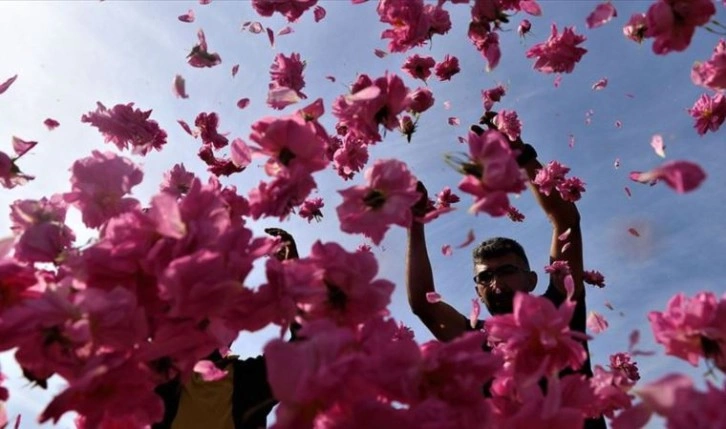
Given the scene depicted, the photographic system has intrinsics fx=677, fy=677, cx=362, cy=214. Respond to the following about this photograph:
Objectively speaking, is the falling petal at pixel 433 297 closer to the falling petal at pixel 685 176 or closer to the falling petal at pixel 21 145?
the falling petal at pixel 685 176

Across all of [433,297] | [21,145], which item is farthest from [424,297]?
[21,145]

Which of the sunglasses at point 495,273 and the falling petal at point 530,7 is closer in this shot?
the falling petal at point 530,7

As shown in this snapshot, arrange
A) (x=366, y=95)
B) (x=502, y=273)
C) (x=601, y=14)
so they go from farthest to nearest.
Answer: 1. (x=502, y=273)
2. (x=601, y=14)
3. (x=366, y=95)

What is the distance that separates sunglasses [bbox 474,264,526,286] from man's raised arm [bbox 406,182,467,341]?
0.87 feet

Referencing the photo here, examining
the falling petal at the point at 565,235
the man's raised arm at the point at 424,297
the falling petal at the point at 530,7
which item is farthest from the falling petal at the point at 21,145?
the falling petal at the point at 565,235

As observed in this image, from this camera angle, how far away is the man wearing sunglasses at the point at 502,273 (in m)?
3.88

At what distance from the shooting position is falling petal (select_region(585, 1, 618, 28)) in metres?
2.68

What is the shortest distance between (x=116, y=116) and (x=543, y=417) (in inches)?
133

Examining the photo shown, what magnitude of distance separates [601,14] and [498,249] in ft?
6.19

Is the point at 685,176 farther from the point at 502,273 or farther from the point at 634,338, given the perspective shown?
the point at 502,273

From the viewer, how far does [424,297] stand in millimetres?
4012

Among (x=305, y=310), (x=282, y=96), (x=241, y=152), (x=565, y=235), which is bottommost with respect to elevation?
(x=305, y=310)

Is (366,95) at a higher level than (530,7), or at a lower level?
lower

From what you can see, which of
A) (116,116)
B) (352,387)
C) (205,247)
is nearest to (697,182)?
(352,387)
